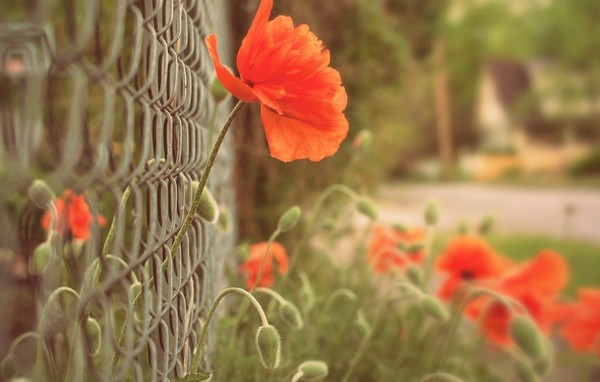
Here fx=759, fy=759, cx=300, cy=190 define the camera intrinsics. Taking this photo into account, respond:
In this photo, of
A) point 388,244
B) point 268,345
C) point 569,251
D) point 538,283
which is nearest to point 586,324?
point 538,283

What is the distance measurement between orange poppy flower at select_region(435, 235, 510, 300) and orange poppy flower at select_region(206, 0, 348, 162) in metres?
0.81

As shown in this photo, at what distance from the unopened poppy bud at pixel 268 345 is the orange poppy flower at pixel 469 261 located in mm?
777

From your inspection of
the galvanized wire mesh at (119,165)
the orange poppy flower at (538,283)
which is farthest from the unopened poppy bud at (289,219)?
the orange poppy flower at (538,283)

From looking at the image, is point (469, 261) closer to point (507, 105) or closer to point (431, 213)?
point (431, 213)

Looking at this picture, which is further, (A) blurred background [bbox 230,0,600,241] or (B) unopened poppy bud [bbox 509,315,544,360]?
(A) blurred background [bbox 230,0,600,241]

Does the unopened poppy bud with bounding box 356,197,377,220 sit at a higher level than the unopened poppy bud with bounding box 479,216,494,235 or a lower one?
higher

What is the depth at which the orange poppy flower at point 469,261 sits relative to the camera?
1395mm

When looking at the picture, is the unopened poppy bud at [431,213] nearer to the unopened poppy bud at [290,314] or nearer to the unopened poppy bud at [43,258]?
the unopened poppy bud at [290,314]

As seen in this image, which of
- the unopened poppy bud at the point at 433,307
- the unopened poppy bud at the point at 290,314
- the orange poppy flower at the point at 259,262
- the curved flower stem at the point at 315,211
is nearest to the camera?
the unopened poppy bud at the point at 290,314

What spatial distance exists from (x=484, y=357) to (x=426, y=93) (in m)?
11.1

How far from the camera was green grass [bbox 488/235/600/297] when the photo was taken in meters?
4.82

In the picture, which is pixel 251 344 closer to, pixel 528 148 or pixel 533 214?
pixel 533 214

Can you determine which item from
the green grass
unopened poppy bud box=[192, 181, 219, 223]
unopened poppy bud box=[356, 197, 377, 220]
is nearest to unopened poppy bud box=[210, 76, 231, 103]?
unopened poppy bud box=[192, 181, 219, 223]

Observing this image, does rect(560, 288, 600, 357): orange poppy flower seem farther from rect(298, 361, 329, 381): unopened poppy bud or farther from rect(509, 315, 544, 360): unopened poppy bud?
rect(298, 361, 329, 381): unopened poppy bud
